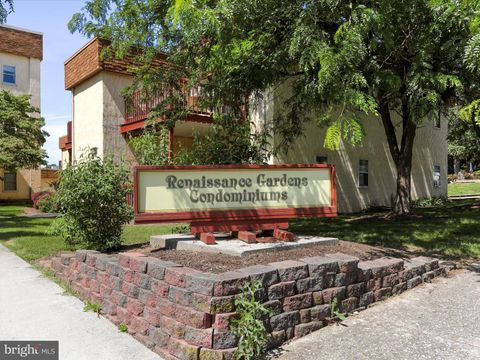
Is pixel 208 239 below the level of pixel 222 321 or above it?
above

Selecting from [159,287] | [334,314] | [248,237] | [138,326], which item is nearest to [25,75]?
[248,237]

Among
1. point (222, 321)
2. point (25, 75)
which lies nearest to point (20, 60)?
point (25, 75)

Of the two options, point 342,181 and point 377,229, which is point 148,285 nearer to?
point 377,229

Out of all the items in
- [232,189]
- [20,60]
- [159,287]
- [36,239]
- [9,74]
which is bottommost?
[36,239]

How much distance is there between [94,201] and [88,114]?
39.2ft

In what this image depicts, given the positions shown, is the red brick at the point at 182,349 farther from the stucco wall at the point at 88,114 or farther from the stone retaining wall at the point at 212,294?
the stucco wall at the point at 88,114

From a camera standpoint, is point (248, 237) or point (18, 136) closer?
point (248, 237)

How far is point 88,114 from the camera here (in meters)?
17.8

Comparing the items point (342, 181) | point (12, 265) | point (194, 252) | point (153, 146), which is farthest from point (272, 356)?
point (342, 181)

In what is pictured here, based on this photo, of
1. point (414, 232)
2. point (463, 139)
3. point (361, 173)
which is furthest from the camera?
point (463, 139)

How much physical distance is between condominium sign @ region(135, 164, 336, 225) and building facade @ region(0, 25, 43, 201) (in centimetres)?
2531

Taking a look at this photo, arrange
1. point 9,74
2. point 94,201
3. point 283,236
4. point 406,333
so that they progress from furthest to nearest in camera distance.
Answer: point 9,74
point 94,201
point 283,236
point 406,333

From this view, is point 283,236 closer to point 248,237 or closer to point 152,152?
point 248,237

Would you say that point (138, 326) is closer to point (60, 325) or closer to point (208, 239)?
point (60, 325)
